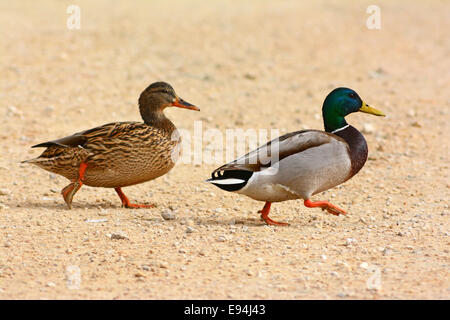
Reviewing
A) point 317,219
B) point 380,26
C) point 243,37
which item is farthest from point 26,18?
point 317,219

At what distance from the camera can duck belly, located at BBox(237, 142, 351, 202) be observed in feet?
19.4

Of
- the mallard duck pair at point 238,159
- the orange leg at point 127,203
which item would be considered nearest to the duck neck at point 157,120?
the mallard duck pair at point 238,159

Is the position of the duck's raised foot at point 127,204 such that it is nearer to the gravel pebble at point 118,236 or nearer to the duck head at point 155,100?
the duck head at point 155,100

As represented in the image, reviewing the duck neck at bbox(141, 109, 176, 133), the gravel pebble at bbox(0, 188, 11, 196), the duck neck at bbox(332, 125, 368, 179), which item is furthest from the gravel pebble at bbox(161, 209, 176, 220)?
the gravel pebble at bbox(0, 188, 11, 196)

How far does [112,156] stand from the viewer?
637 centimetres

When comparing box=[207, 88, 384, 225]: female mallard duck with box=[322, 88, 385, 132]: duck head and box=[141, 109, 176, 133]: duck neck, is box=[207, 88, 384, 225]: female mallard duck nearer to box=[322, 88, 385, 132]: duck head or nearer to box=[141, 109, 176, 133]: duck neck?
box=[322, 88, 385, 132]: duck head

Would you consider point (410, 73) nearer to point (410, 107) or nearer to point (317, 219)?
point (410, 107)

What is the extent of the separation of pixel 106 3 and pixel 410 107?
7983mm

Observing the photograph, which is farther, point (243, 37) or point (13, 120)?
point (243, 37)

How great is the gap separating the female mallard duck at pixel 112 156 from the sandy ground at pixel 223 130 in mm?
272

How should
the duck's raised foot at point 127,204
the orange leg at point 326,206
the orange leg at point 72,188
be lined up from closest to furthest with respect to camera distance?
the orange leg at point 326,206, the orange leg at point 72,188, the duck's raised foot at point 127,204

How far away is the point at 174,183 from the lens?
24.5 feet

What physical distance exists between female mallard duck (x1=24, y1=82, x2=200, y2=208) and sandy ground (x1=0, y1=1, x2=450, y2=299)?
27cm

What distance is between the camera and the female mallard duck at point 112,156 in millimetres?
6379
